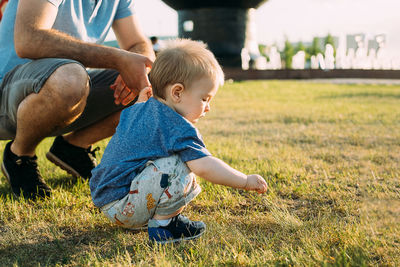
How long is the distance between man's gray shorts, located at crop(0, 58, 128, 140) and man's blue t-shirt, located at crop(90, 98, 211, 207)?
70 cm

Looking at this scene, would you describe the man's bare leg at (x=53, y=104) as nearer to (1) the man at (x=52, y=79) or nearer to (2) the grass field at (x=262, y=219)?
(1) the man at (x=52, y=79)

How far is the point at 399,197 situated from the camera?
2404mm

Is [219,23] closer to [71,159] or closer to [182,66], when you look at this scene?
[71,159]

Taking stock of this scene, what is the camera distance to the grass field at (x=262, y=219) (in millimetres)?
1655

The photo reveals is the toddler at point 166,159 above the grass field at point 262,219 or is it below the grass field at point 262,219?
above

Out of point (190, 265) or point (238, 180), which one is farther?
point (238, 180)

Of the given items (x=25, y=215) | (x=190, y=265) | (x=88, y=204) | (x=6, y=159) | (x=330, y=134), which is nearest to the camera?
(x=190, y=265)

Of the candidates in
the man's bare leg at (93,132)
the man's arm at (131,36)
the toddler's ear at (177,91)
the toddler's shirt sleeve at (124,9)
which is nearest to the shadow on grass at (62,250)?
the toddler's ear at (177,91)

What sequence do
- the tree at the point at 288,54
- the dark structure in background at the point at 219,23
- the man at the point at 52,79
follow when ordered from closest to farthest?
the man at the point at 52,79
the dark structure in background at the point at 219,23
the tree at the point at 288,54

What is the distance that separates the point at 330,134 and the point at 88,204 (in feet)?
10.1

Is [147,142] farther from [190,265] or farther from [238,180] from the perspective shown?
[190,265]

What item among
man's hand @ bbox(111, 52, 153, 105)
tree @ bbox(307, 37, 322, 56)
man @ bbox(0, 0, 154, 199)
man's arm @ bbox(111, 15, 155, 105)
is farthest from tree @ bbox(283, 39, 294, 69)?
man's hand @ bbox(111, 52, 153, 105)

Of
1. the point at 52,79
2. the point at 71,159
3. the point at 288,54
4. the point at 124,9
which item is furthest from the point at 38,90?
the point at 288,54

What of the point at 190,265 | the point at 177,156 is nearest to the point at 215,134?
the point at 177,156
